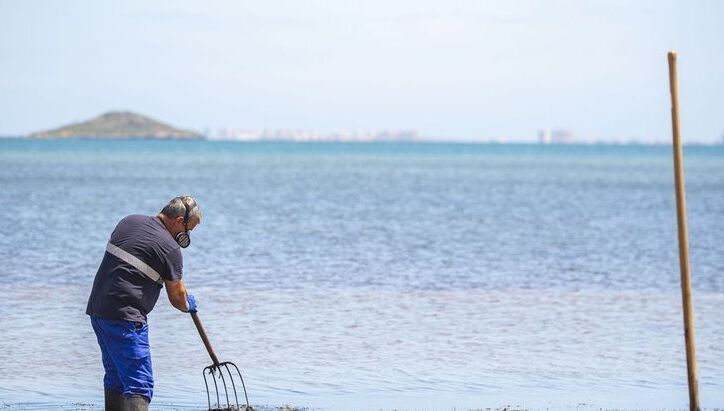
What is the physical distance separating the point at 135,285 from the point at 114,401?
864 millimetres

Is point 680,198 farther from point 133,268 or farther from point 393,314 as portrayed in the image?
point 393,314

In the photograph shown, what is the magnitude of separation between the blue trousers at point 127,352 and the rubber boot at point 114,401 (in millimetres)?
65

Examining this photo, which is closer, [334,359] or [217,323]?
[334,359]

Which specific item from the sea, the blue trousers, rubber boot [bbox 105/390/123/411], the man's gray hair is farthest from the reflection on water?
the man's gray hair

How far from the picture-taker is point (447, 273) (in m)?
22.5

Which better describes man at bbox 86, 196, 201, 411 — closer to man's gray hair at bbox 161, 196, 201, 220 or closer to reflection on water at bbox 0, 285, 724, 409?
man's gray hair at bbox 161, 196, 201, 220

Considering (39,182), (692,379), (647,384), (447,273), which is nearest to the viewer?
(692,379)

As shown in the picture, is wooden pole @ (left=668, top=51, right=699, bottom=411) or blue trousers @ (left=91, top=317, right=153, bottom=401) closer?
blue trousers @ (left=91, top=317, right=153, bottom=401)

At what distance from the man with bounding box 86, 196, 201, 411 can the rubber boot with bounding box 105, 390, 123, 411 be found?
0.01 m

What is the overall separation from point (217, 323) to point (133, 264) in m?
7.46

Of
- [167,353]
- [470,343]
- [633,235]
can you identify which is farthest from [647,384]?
[633,235]

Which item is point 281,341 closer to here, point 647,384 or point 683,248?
point 647,384

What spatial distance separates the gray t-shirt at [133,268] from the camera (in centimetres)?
785

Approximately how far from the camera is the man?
7.86 meters
